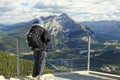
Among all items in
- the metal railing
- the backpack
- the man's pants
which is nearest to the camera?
the backpack

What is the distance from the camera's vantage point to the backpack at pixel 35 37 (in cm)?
916

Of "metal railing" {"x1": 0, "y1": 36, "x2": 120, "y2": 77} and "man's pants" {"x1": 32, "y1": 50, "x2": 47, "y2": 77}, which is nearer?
"man's pants" {"x1": 32, "y1": 50, "x2": 47, "y2": 77}

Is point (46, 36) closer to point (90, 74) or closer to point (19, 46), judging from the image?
point (19, 46)

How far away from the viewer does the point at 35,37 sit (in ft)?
30.0

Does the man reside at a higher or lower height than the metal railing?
higher

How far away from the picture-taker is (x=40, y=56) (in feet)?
30.7

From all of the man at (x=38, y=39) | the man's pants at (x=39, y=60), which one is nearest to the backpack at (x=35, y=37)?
the man at (x=38, y=39)

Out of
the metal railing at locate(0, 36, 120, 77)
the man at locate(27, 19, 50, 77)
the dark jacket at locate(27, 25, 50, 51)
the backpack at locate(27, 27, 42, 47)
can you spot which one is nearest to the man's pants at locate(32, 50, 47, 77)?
the man at locate(27, 19, 50, 77)

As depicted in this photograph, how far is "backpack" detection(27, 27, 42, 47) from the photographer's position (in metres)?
9.16

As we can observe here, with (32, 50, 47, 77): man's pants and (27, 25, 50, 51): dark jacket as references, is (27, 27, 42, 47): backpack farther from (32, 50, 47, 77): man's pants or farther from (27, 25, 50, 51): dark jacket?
(32, 50, 47, 77): man's pants

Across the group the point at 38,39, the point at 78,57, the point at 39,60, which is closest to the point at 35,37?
the point at 38,39

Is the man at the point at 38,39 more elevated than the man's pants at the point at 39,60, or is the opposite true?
the man at the point at 38,39

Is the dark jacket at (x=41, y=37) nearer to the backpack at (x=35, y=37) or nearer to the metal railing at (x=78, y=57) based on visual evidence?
the backpack at (x=35, y=37)

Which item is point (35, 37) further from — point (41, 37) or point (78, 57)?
point (78, 57)
